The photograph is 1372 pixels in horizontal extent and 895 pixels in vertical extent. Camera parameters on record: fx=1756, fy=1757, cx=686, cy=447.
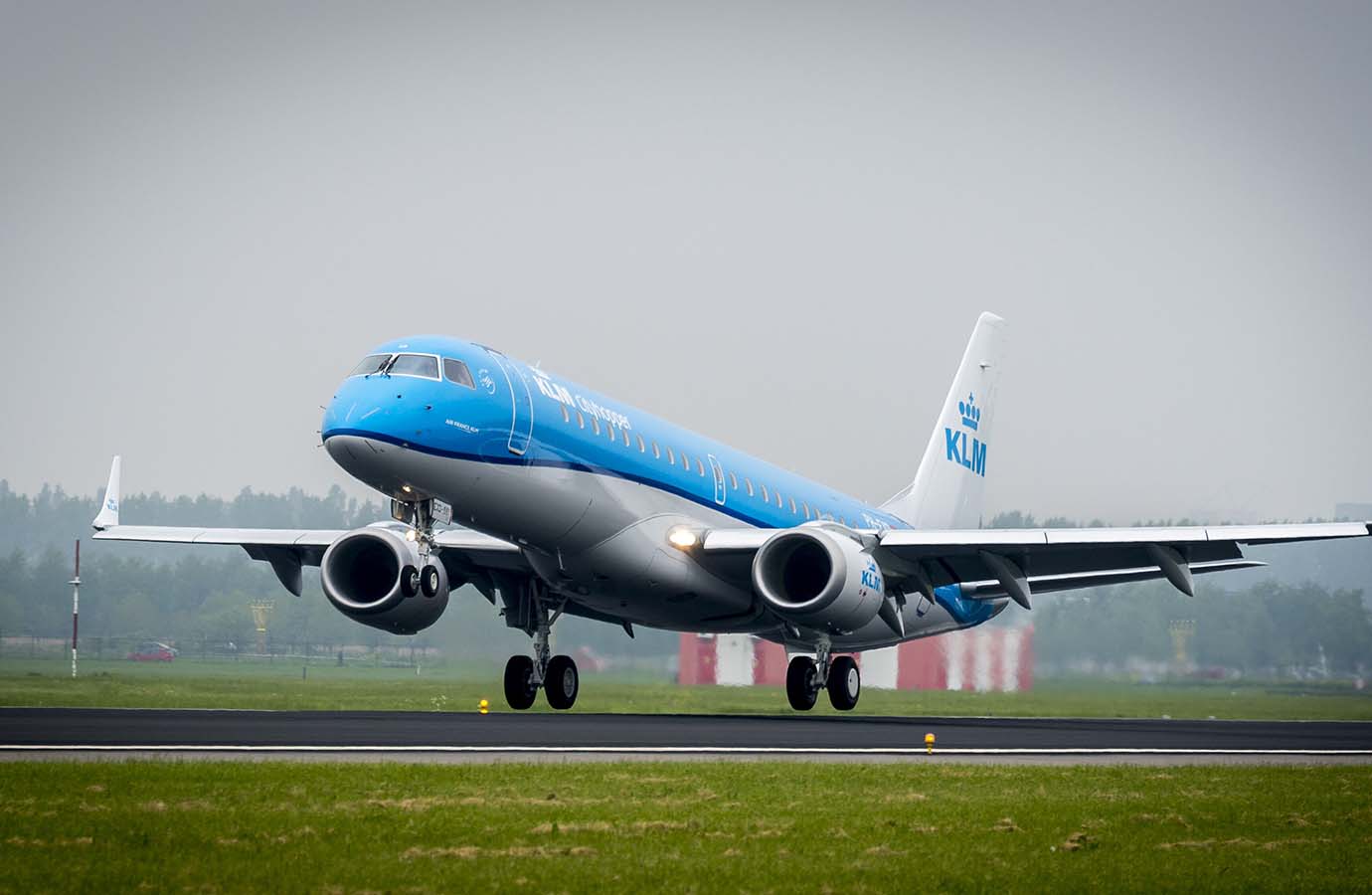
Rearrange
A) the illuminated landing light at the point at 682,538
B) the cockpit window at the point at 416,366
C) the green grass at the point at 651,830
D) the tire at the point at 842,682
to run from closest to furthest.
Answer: the green grass at the point at 651,830
the cockpit window at the point at 416,366
the illuminated landing light at the point at 682,538
the tire at the point at 842,682

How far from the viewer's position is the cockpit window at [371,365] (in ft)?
84.2

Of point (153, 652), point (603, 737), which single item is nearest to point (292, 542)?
point (603, 737)

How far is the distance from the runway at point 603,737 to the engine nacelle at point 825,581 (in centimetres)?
176

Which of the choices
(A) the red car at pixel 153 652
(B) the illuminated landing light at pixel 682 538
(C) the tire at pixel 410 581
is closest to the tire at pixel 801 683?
(B) the illuminated landing light at pixel 682 538

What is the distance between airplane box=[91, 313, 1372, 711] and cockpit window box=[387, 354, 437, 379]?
0.03m

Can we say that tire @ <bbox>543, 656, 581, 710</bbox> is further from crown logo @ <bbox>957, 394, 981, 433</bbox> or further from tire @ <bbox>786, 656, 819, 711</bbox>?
crown logo @ <bbox>957, 394, 981, 433</bbox>

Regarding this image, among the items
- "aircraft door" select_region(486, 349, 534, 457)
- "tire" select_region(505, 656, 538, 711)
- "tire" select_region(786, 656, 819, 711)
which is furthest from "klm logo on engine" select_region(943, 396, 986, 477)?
"aircraft door" select_region(486, 349, 534, 457)

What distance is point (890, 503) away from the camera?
4053 centimetres

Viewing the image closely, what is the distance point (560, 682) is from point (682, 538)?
3.92m

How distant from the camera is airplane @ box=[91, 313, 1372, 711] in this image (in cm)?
2577

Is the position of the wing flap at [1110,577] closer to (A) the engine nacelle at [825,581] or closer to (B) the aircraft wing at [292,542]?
(A) the engine nacelle at [825,581]

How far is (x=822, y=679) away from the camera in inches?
1293

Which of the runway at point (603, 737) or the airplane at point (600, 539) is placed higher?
the airplane at point (600, 539)

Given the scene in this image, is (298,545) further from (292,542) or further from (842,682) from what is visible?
(842,682)
